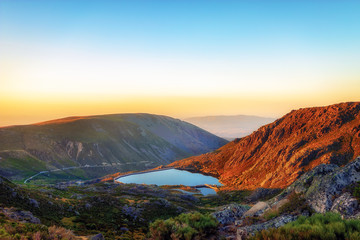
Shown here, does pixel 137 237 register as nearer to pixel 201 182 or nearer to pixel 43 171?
pixel 201 182

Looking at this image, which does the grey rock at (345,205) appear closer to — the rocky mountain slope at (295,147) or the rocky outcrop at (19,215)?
the rocky outcrop at (19,215)

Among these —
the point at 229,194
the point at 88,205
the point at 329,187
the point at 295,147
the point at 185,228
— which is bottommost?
the point at 229,194

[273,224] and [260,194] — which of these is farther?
[260,194]

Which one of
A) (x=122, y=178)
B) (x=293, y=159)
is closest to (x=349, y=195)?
(x=293, y=159)

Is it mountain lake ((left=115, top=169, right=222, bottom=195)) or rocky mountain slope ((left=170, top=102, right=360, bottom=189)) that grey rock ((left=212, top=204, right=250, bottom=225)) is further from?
mountain lake ((left=115, top=169, right=222, bottom=195))

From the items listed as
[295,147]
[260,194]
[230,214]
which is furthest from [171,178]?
[230,214]

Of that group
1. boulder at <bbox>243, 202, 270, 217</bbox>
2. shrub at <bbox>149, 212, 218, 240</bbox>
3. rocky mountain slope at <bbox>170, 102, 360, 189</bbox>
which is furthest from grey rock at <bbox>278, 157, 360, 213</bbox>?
rocky mountain slope at <bbox>170, 102, 360, 189</bbox>

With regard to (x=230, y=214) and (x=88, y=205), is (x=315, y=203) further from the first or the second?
(x=88, y=205)
